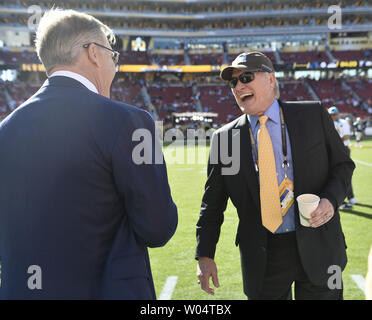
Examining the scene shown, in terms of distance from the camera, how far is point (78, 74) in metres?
1.58

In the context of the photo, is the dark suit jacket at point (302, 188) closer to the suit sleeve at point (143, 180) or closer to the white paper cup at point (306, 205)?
the white paper cup at point (306, 205)

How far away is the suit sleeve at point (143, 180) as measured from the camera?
4.73 feet

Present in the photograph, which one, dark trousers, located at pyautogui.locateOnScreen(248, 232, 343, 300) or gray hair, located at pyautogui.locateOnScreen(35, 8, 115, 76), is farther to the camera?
dark trousers, located at pyautogui.locateOnScreen(248, 232, 343, 300)

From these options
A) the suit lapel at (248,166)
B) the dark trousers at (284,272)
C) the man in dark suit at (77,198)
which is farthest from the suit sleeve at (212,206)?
the man in dark suit at (77,198)

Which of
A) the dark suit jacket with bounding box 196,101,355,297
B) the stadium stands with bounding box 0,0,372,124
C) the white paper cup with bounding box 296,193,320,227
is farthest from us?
the stadium stands with bounding box 0,0,372,124

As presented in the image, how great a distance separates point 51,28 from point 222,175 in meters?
Answer: 1.51

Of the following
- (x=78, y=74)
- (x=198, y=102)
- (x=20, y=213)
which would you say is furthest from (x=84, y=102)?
(x=198, y=102)

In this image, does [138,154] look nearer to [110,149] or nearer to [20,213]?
[110,149]

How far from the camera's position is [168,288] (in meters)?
4.11

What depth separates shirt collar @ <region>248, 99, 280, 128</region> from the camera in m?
2.46

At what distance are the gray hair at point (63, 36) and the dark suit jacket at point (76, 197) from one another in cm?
18

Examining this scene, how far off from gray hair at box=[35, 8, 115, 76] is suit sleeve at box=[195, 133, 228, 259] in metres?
1.28

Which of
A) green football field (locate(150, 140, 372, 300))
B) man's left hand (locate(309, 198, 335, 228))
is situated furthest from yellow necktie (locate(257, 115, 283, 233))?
green football field (locate(150, 140, 372, 300))

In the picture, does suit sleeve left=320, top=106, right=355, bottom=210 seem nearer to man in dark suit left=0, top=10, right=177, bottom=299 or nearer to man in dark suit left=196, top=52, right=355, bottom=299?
man in dark suit left=196, top=52, right=355, bottom=299
